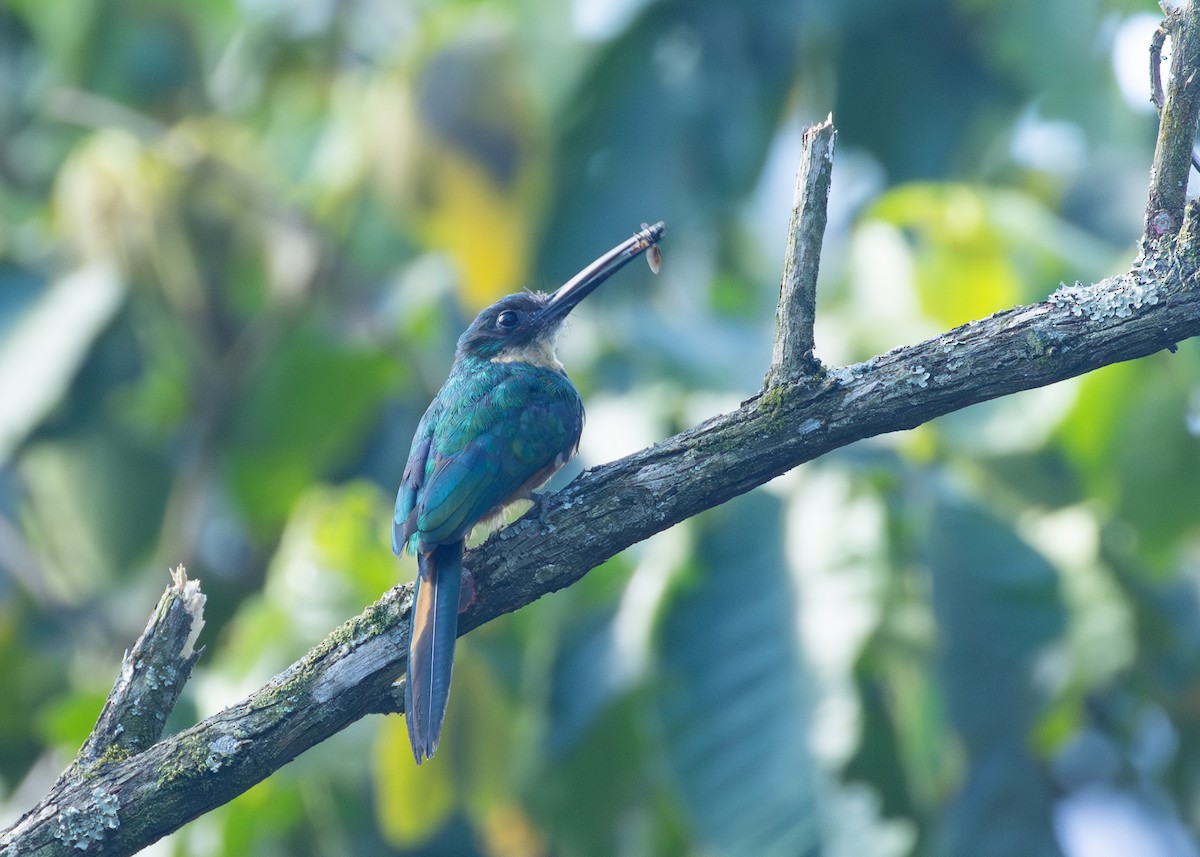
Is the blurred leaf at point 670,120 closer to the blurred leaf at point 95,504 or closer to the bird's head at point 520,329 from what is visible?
the bird's head at point 520,329

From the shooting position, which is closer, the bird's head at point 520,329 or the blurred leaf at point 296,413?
the bird's head at point 520,329

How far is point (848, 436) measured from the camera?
2428 mm

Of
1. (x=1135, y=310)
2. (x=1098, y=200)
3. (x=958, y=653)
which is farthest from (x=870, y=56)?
(x=1135, y=310)

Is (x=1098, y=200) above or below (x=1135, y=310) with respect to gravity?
above

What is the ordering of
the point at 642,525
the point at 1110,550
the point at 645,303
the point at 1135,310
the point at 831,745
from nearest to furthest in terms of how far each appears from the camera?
the point at 1135,310
the point at 642,525
the point at 831,745
the point at 1110,550
the point at 645,303

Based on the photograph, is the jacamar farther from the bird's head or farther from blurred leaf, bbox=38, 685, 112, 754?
blurred leaf, bbox=38, 685, 112, 754

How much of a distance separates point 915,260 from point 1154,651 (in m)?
1.68

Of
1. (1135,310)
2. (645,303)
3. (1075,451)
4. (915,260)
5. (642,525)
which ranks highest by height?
(645,303)

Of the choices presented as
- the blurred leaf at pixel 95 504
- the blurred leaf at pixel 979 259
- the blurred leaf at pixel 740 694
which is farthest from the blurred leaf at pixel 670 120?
the blurred leaf at pixel 95 504

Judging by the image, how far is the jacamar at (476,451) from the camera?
8.37 feet

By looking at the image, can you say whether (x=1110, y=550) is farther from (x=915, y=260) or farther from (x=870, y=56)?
(x=870, y=56)

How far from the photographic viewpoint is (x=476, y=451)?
10.6 ft

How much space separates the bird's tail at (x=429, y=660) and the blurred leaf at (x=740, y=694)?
63.4 inches

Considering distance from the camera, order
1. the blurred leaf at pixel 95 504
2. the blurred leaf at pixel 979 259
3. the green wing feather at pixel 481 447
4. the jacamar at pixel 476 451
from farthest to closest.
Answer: the blurred leaf at pixel 95 504, the blurred leaf at pixel 979 259, the green wing feather at pixel 481 447, the jacamar at pixel 476 451
